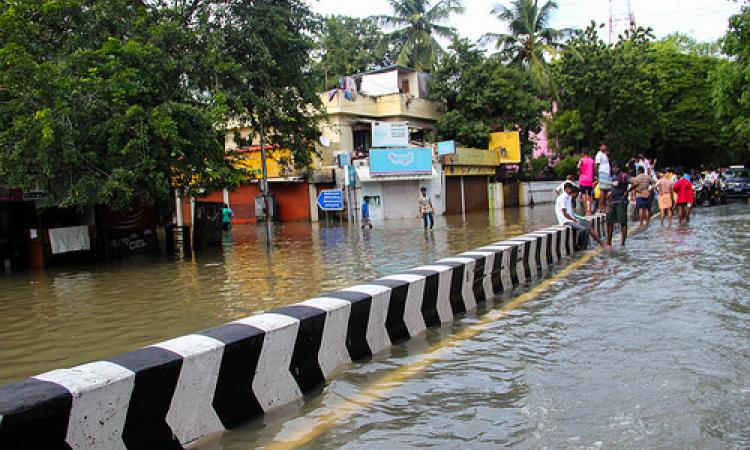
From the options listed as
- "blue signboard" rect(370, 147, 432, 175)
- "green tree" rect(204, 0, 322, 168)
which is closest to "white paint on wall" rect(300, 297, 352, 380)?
"green tree" rect(204, 0, 322, 168)

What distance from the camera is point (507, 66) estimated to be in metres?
40.1

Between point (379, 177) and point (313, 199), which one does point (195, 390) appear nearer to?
point (379, 177)

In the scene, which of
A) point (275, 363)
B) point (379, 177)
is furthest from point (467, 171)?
point (275, 363)

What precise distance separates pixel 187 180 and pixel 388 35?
28.3 m

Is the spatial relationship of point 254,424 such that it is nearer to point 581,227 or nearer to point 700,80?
point 581,227

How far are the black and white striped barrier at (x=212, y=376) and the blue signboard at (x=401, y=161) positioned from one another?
27754 millimetres

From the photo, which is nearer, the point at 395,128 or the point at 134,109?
the point at 134,109

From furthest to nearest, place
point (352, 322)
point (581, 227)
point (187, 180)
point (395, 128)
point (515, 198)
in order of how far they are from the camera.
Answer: point (515, 198) → point (395, 128) → point (187, 180) → point (581, 227) → point (352, 322)

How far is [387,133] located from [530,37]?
521 inches

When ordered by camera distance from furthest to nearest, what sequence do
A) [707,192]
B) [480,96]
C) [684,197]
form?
[480,96], [707,192], [684,197]

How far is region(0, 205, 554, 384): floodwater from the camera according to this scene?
6824 millimetres

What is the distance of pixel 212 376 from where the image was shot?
3.84 m

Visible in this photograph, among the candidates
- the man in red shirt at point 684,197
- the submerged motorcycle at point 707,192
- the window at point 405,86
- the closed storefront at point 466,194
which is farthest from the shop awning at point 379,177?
the man in red shirt at point 684,197

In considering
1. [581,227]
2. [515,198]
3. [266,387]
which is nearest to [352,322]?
[266,387]
